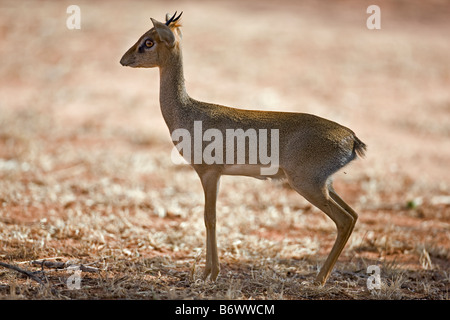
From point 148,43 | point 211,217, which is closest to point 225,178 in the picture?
point 211,217

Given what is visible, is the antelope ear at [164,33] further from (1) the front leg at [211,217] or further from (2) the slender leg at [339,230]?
(2) the slender leg at [339,230]

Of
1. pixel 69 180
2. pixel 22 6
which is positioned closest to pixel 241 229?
pixel 69 180

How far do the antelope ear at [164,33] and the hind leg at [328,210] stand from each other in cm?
156

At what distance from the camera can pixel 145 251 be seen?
5.86m

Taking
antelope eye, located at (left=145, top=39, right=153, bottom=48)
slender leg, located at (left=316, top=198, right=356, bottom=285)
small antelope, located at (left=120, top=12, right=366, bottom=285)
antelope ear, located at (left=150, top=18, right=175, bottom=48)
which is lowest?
slender leg, located at (left=316, top=198, right=356, bottom=285)

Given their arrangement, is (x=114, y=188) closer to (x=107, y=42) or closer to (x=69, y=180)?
(x=69, y=180)

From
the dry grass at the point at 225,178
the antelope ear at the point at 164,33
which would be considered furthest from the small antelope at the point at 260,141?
the dry grass at the point at 225,178

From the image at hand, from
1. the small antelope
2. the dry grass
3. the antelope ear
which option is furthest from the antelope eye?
the dry grass

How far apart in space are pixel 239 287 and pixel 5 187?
14.3ft

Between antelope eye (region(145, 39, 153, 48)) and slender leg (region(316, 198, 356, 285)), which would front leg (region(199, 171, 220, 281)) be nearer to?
slender leg (region(316, 198, 356, 285))

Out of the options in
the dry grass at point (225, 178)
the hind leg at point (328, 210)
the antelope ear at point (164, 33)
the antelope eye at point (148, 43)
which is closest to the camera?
the hind leg at point (328, 210)

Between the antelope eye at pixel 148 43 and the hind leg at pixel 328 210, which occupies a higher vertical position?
the antelope eye at pixel 148 43

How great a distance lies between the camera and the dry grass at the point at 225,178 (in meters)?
5.28

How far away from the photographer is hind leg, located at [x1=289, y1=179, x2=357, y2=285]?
15.3ft
